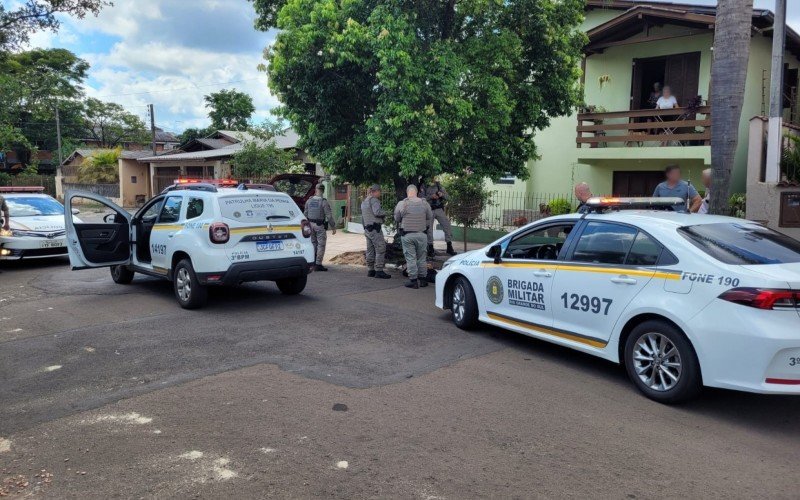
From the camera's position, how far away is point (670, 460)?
3898mm

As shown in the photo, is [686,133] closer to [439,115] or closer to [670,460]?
[439,115]

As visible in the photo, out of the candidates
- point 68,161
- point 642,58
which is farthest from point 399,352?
point 68,161

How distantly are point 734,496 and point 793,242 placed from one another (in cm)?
273

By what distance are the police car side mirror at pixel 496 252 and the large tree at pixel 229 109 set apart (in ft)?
167

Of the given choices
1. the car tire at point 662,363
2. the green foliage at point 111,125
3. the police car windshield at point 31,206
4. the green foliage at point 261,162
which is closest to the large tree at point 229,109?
the green foliage at point 111,125

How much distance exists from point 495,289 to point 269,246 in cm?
331

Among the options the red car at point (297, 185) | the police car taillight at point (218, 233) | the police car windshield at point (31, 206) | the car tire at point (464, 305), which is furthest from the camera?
the red car at point (297, 185)

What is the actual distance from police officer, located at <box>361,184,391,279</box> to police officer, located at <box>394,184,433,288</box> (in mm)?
1032

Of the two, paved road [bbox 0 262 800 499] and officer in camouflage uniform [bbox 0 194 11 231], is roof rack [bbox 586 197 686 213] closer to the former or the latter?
paved road [bbox 0 262 800 499]

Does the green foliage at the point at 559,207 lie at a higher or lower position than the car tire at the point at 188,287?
higher

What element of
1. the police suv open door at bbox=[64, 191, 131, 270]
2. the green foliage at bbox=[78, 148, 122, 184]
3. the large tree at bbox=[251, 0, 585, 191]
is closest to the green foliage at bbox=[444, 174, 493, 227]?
the large tree at bbox=[251, 0, 585, 191]

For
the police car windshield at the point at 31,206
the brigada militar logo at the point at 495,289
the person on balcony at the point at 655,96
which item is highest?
the person on balcony at the point at 655,96

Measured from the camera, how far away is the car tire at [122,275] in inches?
403

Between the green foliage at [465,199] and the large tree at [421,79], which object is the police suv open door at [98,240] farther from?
the green foliage at [465,199]
